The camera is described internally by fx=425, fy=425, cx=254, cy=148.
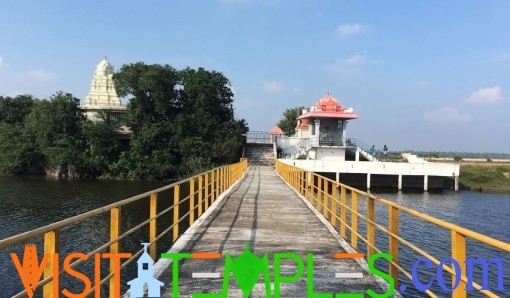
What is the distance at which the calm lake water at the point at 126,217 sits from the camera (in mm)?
13812

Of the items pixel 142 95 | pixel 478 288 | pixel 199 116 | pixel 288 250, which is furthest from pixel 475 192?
pixel 478 288

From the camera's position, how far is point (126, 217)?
21484mm

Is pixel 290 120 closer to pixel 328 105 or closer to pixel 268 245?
pixel 328 105

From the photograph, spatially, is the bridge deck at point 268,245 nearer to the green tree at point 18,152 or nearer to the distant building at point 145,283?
the distant building at point 145,283

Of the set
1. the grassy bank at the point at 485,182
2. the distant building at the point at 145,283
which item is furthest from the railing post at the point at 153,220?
the grassy bank at the point at 485,182

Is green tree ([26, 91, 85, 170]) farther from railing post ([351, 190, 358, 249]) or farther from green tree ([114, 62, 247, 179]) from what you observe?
railing post ([351, 190, 358, 249])

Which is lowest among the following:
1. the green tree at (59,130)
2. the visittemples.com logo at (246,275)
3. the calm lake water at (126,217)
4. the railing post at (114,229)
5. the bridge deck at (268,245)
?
the calm lake water at (126,217)

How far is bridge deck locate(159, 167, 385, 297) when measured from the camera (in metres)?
5.20

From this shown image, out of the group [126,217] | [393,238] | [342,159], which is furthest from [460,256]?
[342,159]

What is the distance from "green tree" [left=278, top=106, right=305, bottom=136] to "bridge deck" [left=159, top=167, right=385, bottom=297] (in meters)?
63.9

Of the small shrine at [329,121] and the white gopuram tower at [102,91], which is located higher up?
the white gopuram tower at [102,91]

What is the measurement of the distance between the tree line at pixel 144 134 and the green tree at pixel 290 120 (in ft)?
98.6

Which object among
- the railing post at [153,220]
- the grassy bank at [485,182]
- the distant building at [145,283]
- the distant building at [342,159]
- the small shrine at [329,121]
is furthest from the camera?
the small shrine at [329,121]

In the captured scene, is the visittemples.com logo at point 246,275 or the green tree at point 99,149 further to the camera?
the green tree at point 99,149
